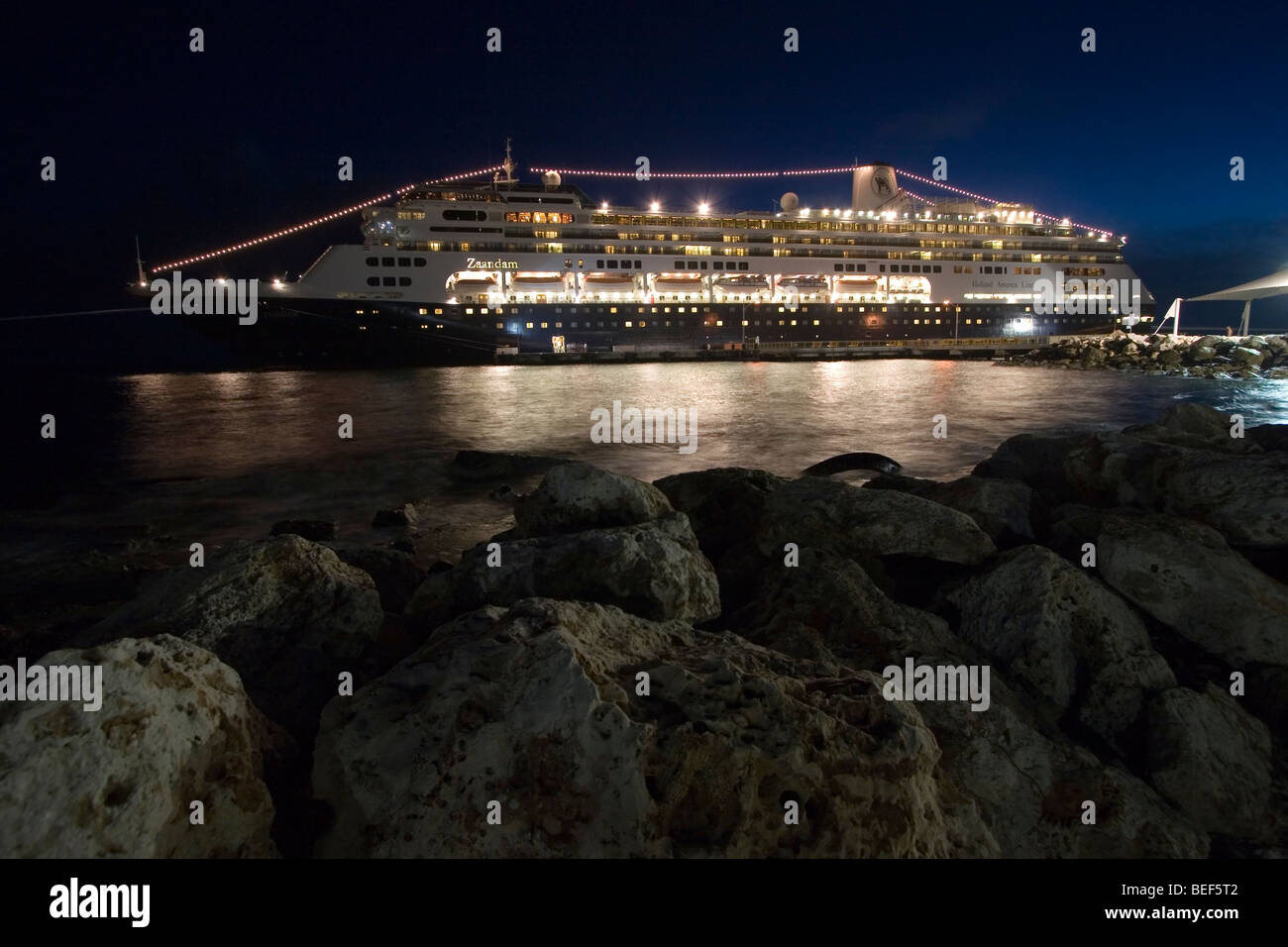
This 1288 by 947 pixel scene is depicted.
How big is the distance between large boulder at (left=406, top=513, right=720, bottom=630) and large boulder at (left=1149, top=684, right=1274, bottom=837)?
8.94 ft

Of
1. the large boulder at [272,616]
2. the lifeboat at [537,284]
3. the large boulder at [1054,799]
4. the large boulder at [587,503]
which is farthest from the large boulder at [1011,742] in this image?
the lifeboat at [537,284]

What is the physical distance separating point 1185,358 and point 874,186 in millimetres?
32690

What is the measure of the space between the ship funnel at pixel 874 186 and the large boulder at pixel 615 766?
2900 inches

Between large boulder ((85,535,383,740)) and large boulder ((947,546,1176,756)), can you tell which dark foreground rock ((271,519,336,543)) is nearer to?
large boulder ((85,535,383,740))

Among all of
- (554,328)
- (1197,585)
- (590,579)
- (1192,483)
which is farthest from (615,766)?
(554,328)

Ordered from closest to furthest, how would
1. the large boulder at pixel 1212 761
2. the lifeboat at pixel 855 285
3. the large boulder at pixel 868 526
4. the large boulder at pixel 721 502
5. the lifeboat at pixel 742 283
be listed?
the large boulder at pixel 1212 761
the large boulder at pixel 868 526
the large boulder at pixel 721 502
the lifeboat at pixel 742 283
the lifeboat at pixel 855 285

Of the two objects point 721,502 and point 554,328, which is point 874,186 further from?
point 721,502

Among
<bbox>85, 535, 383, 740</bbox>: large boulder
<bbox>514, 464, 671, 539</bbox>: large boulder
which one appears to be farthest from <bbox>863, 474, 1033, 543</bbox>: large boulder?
<bbox>85, 535, 383, 740</bbox>: large boulder

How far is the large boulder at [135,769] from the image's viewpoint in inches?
92.6

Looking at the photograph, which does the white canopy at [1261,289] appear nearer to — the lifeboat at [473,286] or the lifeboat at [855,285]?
the lifeboat at [855,285]

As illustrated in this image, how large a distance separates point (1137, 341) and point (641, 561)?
224 ft

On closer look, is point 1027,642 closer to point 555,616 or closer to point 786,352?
point 555,616
